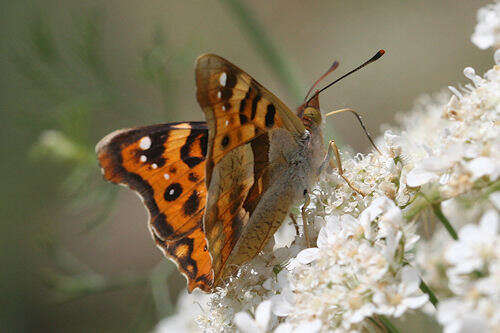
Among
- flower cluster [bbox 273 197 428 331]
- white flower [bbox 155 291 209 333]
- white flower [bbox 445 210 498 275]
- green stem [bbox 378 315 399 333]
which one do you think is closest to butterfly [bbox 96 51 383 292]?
flower cluster [bbox 273 197 428 331]

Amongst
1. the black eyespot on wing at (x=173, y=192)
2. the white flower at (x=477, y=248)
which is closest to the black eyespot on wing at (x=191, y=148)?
the black eyespot on wing at (x=173, y=192)

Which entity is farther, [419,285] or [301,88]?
[301,88]

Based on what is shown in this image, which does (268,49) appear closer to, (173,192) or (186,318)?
(173,192)

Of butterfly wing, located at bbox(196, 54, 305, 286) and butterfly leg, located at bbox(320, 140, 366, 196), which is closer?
butterfly wing, located at bbox(196, 54, 305, 286)

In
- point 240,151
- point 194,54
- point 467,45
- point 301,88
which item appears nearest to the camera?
point 240,151

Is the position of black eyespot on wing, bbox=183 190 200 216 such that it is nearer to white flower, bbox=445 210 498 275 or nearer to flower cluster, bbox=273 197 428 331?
flower cluster, bbox=273 197 428 331

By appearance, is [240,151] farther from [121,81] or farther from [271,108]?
[121,81]

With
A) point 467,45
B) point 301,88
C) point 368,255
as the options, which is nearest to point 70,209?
point 301,88
